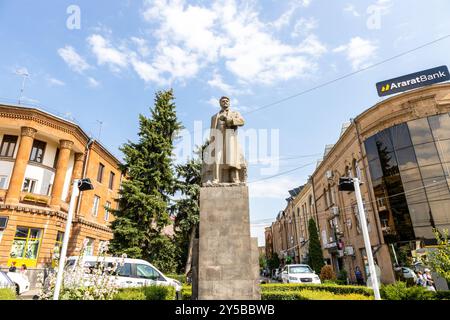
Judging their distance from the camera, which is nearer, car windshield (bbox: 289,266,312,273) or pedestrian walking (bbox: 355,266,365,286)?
car windshield (bbox: 289,266,312,273)

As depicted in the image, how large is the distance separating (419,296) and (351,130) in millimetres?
19445

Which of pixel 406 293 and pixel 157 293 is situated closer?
pixel 406 293

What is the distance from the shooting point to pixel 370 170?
2153 cm

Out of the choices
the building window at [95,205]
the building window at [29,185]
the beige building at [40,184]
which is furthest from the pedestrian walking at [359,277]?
the building window at [29,185]

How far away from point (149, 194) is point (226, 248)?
14.6m

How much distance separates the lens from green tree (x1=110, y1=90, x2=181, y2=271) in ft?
60.1

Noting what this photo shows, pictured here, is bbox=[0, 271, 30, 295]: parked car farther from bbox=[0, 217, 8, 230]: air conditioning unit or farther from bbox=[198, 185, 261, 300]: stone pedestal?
bbox=[198, 185, 261, 300]: stone pedestal

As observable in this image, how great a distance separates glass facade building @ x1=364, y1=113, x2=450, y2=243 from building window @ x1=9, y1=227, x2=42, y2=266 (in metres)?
27.1

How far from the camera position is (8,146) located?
24484mm

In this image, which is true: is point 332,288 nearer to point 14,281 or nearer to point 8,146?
point 14,281

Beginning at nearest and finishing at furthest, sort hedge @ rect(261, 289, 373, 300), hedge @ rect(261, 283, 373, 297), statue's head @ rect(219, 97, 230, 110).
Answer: hedge @ rect(261, 289, 373, 300) < statue's head @ rect(219, 97, 230, 110) < hedge @ rect(261, 283, 373, 297)

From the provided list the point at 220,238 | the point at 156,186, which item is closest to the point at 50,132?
the point at 156,186

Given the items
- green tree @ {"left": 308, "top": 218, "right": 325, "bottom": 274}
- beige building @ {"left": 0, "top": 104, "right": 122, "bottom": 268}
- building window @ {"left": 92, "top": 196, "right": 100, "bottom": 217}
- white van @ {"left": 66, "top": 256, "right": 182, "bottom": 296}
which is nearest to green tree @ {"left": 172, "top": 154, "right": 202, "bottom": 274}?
beige building @ {"left": 0, "top": 104, "right": 122, "bottom": 268}

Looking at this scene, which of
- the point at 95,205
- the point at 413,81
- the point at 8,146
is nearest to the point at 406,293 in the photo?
the point at 413,81
